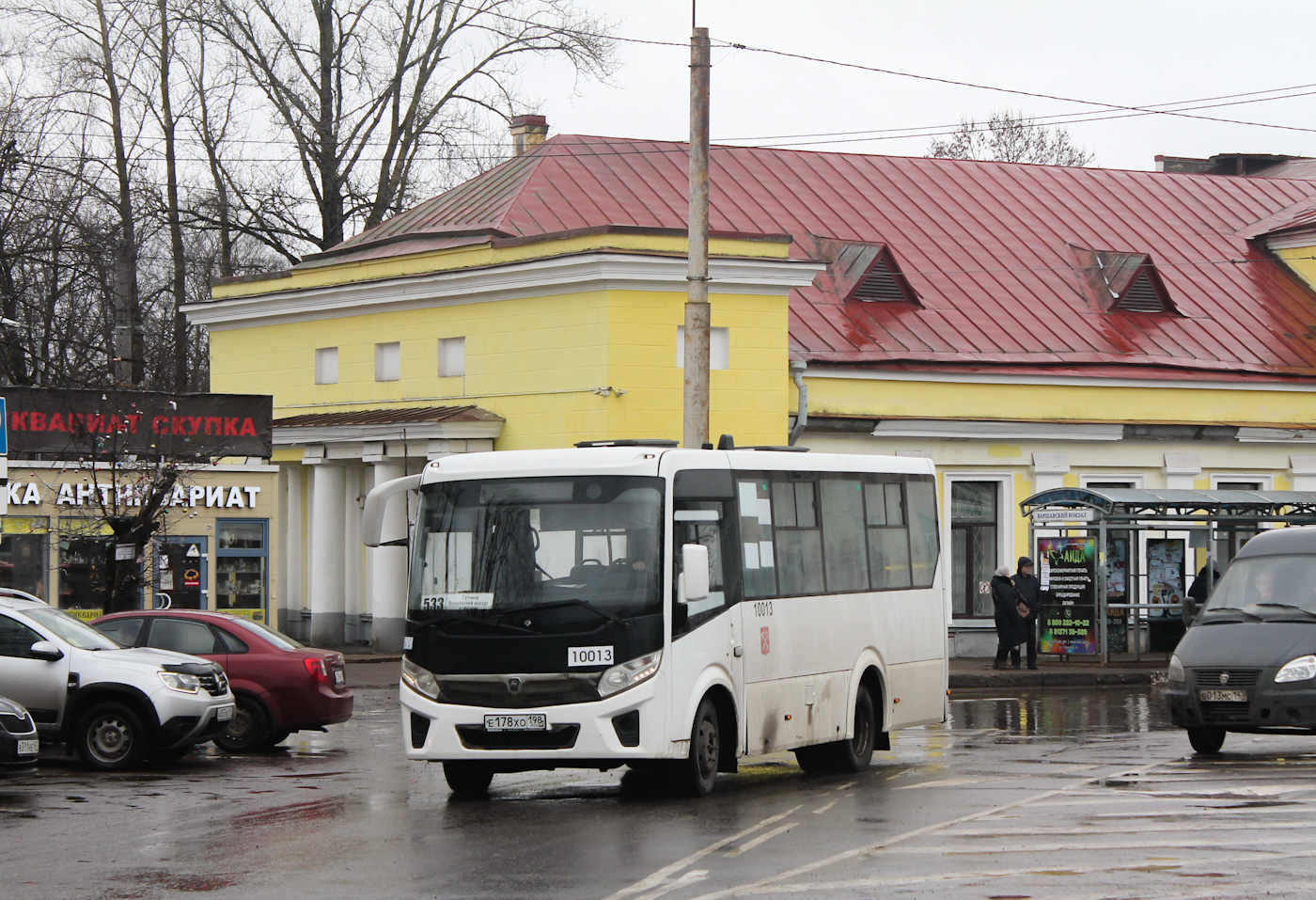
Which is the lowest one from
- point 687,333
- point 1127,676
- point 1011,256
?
point 1127,676

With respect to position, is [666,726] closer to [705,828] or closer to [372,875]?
[705,828]

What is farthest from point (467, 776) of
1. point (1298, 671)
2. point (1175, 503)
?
point (1175, 503)

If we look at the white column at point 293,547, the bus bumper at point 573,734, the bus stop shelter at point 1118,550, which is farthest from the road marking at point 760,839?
the white column at point 293,547

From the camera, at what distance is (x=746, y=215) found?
3744cm

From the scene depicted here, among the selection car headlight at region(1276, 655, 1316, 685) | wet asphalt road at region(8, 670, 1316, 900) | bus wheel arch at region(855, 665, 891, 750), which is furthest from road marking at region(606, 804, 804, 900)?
car headlight at region(1276, 655, 1316, 685)

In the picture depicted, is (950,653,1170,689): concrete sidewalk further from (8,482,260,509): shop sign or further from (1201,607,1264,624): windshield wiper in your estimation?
(8,482,260,509): shop sign

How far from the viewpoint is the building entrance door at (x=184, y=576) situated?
31344mm

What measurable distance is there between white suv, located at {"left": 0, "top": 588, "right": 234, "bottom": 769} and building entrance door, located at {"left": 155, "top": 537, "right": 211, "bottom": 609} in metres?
14.2

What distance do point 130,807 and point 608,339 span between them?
17.4m

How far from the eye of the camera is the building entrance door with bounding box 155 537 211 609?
31.3 meters

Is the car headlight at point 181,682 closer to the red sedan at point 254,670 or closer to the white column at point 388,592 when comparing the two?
the red sedan at point 254,670

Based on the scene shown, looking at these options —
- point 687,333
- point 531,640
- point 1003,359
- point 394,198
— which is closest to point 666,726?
point 531,640

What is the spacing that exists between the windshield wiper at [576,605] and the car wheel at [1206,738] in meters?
6.34

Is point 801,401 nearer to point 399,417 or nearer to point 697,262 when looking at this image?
point 399,417
